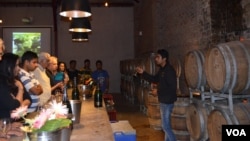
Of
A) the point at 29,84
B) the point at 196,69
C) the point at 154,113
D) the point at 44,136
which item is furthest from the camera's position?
the point at 154,113

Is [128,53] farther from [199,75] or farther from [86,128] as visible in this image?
[86,128]

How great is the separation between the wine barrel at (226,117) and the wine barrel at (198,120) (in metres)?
0.33

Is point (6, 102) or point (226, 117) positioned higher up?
point (6, 102)

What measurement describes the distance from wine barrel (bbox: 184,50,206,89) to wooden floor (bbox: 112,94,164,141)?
164 cm

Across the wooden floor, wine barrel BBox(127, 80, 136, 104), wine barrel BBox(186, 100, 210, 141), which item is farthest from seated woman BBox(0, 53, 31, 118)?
wine barrel BBox(127, 80, 136, 104)

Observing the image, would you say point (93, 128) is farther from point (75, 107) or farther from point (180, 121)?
point (180, 121)

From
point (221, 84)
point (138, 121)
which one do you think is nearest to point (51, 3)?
point (138, 121)

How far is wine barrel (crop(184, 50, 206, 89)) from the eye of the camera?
4043 millimetres

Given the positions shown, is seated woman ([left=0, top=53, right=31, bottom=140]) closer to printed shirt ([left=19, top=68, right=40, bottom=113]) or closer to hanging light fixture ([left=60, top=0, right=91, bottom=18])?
printed shirt ([left=19, top=68, right=40, bottom=113])

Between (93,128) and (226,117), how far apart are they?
5.67ft

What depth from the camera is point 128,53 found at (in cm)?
1330

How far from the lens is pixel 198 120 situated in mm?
4020

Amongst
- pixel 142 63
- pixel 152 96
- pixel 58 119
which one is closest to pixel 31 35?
pixel 142 63

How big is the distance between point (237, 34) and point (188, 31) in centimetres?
196
